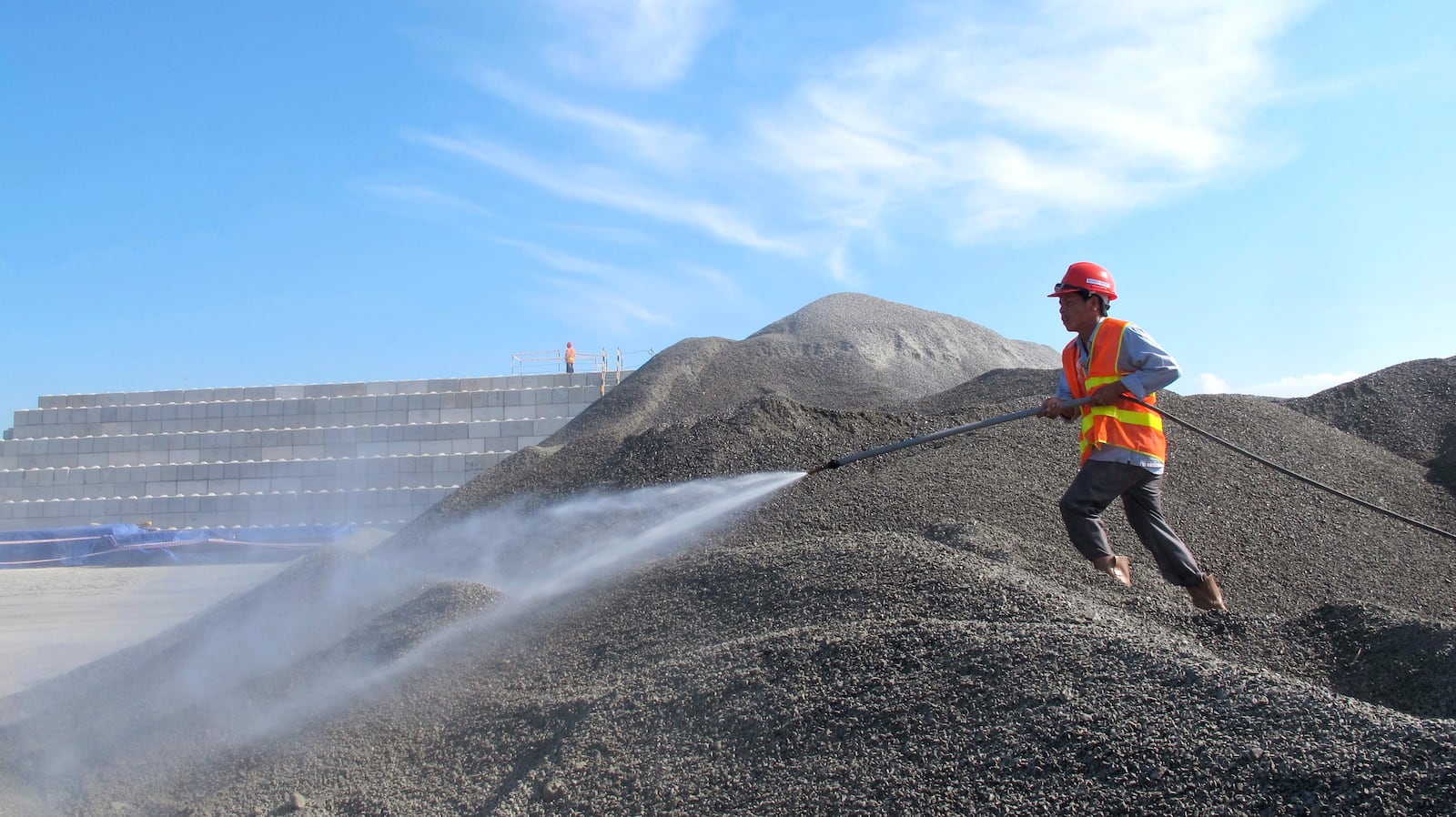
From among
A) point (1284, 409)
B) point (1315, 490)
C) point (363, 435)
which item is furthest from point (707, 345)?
point (1315, 490)

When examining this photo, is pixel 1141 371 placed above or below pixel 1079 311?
below

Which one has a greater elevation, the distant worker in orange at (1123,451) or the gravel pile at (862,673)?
the distant worker in orange at (1123,451)

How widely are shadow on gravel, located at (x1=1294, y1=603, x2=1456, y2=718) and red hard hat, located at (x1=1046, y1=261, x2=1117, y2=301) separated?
1541mm

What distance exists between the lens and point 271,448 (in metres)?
20.7

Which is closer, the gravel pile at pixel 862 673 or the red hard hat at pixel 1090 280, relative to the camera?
the gravel pile at pixel 862 673

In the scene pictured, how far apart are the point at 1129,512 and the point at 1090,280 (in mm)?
1020

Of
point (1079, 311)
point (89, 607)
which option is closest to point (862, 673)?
point (1079, 311)

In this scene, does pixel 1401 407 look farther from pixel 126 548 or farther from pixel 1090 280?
pixel 126 548

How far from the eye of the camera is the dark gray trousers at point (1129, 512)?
4.12m

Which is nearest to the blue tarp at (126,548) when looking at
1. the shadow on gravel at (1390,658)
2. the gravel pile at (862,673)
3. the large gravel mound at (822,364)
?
the large gravel mound at (822,364)

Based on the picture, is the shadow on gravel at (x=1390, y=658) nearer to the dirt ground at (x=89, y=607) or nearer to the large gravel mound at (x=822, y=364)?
the dirt ground at (x=89, y=607)

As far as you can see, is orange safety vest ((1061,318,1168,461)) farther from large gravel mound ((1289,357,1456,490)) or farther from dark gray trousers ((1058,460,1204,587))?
large gravel mound ((1289,357,1456,490))

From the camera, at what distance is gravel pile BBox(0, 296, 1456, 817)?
2.58m

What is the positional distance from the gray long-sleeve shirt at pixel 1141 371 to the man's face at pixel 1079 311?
0.69 feet
